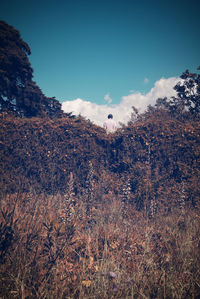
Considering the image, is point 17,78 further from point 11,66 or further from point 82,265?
point 82,265

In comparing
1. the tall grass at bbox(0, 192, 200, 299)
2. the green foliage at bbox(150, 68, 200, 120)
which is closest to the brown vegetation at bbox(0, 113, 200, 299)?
the tall grass at bbox(0, 192, 200, 299)

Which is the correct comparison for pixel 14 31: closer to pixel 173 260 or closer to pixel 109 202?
pixel 109 202

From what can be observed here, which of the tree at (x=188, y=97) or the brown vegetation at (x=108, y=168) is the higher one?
the tree at (x=188, y=97)

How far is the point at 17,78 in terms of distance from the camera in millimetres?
10711

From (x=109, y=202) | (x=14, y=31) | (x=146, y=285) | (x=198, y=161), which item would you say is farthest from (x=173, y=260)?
(x=14, y=31)

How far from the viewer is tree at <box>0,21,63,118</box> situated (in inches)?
394

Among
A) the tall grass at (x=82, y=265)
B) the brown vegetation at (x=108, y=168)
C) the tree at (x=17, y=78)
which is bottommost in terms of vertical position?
the tall grass at (x=82, y=265)

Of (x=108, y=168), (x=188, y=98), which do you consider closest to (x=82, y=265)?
(x=108, y=168)

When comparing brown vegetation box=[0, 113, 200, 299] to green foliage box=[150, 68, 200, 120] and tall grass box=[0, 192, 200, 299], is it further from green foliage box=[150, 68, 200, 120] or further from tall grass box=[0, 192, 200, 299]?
green foliage box=[150, 68, 200, 120]

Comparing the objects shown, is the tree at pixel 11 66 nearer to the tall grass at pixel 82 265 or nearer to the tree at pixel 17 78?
the tree at pixel 17 78

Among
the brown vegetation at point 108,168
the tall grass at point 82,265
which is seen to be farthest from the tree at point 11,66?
the tall grass at point 82,265

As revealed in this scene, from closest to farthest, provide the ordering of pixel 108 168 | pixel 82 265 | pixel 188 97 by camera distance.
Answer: pixel 82 265, pixel 108 168, pixel 188 97

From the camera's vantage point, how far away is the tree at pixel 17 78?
32.8ft

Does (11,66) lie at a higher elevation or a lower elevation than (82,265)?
higher
